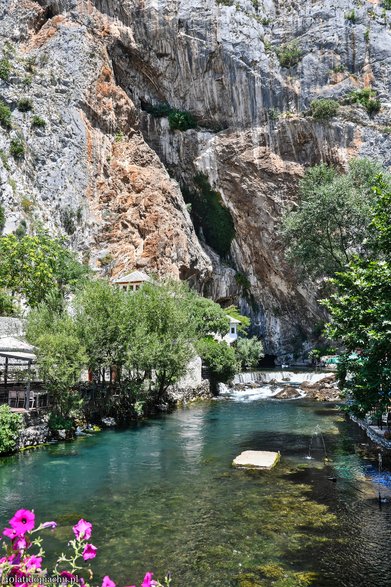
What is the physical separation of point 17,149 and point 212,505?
36701 mm

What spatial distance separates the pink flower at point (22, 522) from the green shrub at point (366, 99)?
54274 millimetres

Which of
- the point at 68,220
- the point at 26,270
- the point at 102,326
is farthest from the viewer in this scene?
the point at 68,220

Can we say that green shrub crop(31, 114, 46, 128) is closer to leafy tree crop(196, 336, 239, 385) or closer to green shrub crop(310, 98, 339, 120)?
leafy tree crop(196, 336, 239, 385)

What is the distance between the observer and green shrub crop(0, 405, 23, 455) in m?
15.1

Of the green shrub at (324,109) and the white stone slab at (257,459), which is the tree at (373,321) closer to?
the white stone slab at (257,459)

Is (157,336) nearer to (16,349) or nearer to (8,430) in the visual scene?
(16,349)

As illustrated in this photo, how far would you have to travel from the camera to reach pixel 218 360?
34781 mm

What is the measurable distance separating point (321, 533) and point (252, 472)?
4514 millimetres

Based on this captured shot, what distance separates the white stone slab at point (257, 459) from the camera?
46.2 ft

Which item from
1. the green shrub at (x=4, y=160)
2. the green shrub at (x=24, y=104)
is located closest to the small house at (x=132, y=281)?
the green shrub at (x=4, y=160)

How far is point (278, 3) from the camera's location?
5675 cm

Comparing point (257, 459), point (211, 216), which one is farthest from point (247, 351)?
point (257, 459)

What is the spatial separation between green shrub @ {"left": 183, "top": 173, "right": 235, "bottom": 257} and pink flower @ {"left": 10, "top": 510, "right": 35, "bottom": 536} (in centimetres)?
5148

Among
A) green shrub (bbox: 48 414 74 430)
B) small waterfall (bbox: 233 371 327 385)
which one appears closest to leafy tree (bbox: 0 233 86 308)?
green shrub (bbox: 48 414 74 430)
